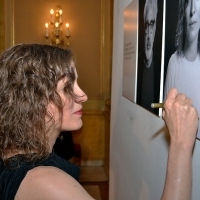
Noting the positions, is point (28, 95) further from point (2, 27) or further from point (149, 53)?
point (2, 27)

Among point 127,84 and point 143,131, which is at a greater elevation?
point 127,84

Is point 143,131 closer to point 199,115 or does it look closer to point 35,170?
point 199,115

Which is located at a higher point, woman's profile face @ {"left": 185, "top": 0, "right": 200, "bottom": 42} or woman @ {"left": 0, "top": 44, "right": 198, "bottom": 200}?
woman's profile face @ {"left": 185, "top": 0, "right": 200, "bottom": 42}

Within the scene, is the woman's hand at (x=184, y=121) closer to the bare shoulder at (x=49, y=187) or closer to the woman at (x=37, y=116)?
the woman at (x=37, y=116)

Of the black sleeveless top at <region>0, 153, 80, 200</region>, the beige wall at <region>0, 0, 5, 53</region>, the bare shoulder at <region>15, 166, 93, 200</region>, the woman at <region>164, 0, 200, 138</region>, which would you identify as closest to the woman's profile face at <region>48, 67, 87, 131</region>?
the black sleeveless top at <region>0, 153, 80, 200</region>

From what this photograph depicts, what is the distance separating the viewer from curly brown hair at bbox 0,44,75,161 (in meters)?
1.13

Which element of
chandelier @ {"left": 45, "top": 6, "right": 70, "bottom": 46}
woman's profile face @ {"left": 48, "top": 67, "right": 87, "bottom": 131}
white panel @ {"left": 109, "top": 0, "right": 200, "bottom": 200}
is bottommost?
white panel @ {"left": 109, "top": 0, "right": 200, "bottom": 200}

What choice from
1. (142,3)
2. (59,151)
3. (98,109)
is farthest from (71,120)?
(98,109)

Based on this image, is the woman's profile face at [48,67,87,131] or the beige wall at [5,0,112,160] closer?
the woman's profile face at [48,67,87,131]

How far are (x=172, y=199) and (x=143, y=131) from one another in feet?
2.68

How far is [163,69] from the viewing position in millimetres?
1317

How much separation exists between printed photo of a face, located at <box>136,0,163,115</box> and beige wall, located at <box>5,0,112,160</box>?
145 inches

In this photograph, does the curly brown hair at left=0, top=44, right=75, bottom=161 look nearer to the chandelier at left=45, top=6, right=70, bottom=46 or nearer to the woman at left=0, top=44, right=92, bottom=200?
the woman at left=0, top=44, right=92, bottom=200

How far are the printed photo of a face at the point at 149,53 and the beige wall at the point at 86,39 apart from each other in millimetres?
3680
